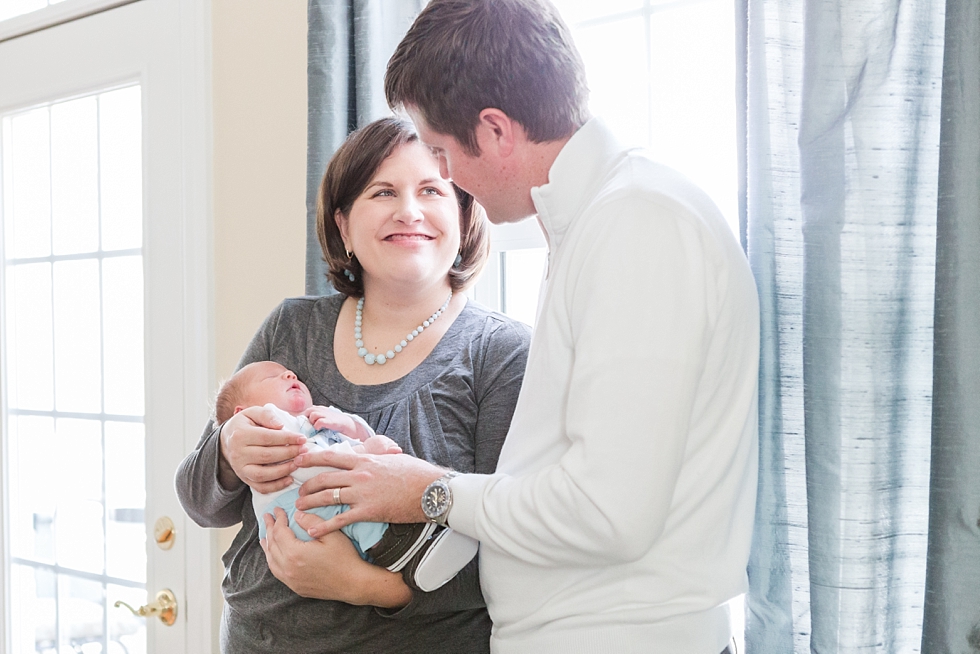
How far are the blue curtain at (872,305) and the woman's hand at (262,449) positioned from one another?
727 mm

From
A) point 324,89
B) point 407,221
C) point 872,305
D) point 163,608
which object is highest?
point 324,89

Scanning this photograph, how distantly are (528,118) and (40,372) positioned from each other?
2.04 meters

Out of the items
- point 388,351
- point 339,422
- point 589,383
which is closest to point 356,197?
point 388,351

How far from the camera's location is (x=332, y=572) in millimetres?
1275

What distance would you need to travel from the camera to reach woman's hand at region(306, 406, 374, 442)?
1362 millimetres

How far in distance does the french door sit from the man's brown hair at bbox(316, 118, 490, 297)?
69cm

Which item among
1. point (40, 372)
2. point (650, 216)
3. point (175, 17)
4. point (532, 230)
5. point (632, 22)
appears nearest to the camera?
point (650, 216)

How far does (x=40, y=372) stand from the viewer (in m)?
2.57

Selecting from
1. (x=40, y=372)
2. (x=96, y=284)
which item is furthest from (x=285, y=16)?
(x=40, y=372)

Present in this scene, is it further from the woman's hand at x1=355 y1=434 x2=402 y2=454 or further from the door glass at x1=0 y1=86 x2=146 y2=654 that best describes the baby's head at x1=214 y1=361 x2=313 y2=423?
the door glass at x1=0 y1=86 x2=146 y2=654

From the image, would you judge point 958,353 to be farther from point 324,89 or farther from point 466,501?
point 324,89

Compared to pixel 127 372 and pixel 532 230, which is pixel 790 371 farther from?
pixel 127 372

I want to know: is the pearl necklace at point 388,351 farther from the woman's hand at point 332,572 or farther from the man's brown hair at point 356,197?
the woman's hand at point 332,572

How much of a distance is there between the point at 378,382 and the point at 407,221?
10.9 inches
